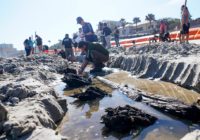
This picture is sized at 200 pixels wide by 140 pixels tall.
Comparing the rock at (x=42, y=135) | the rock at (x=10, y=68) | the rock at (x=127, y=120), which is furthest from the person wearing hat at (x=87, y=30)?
the rock at (x=42, y=135)

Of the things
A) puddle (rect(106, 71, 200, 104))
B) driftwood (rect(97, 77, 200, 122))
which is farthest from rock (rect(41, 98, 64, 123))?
puddle (rect(106, 71, 200, 104))

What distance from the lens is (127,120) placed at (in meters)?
5.35

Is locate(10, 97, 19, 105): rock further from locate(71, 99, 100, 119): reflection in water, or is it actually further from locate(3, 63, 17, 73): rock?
locate(3, 63, 17, 73): rock

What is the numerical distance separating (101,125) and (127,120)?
2.13 ft

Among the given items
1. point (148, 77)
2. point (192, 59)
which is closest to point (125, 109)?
point (192, 59)

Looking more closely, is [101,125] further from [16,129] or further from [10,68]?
[10,68]

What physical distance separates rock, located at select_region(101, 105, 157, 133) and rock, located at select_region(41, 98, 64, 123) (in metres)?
1.25

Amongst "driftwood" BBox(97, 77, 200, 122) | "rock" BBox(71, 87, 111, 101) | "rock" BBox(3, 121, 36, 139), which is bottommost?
"rock" BBox(71, 87, 111, 101)

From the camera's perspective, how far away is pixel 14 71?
13.9m

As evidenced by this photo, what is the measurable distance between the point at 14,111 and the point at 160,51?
899 cm

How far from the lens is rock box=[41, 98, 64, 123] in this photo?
6387 mm

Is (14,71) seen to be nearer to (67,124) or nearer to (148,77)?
(148,77)

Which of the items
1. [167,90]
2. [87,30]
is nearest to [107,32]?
[87,30]

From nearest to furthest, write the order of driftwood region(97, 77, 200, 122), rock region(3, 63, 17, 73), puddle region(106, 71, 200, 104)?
driftwood region(97, 77, 200, 122)
puddle region(106, 71, 200, 104)
rock region(3, 63, 17, 73)
